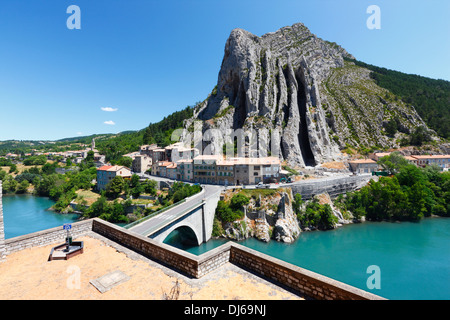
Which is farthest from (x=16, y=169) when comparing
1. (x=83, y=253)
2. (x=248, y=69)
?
(x=83, y=253)

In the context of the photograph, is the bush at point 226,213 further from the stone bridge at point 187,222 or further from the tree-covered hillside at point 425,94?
the tree-covered hillside at point 425,94

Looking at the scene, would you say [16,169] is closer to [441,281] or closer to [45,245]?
[45,245]

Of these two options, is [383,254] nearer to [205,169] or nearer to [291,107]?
[205,169]

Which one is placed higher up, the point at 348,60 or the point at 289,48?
the point at 348,60

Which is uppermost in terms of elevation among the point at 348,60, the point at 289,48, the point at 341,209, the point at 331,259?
the point at 348,60

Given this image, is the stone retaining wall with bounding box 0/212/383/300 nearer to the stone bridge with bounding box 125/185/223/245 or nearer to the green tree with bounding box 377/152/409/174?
the stone bridge with bounding box 125/185/223/245

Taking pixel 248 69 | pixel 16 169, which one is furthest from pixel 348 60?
pixel 16 169
